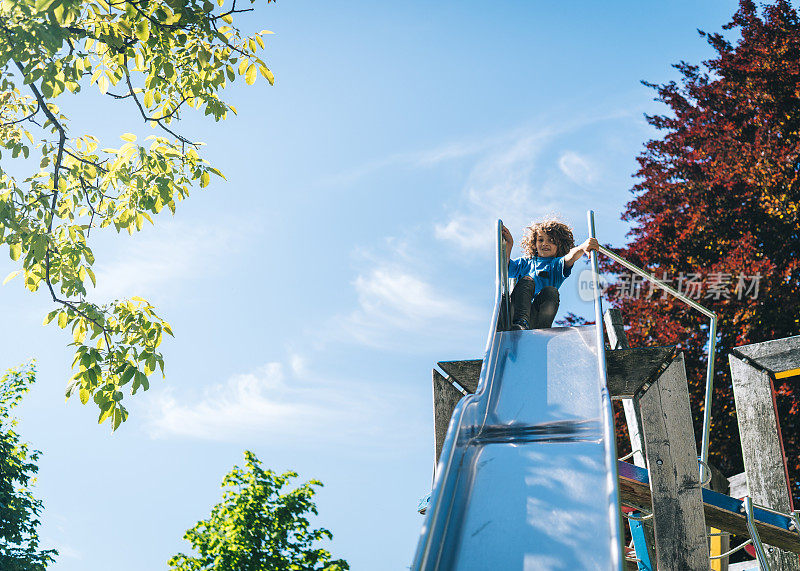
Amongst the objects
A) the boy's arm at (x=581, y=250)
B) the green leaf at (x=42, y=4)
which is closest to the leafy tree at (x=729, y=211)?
the boy's arm at (x=581, y=250)

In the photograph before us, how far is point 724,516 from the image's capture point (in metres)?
5.14

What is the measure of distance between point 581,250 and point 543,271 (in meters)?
0.50

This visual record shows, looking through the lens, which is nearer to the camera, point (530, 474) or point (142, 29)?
point (530, 474)

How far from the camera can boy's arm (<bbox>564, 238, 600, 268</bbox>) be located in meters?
6.17

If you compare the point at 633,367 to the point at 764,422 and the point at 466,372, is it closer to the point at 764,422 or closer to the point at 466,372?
Result: the point at 764,422

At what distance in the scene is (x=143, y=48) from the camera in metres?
A: 5.67

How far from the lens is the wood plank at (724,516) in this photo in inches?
195

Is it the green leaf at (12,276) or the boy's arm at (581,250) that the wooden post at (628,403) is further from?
the green leaf at (12,276)

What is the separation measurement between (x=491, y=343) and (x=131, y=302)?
3029mm

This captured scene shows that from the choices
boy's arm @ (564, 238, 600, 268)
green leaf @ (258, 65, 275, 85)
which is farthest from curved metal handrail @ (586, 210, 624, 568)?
green leaf @ (258, 65, 275, 85)

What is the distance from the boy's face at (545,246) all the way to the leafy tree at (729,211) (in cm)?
592

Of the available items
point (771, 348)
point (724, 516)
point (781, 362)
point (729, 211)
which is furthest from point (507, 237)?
point (729, 211)

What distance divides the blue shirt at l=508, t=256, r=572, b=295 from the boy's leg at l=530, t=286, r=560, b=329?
4.7 inches

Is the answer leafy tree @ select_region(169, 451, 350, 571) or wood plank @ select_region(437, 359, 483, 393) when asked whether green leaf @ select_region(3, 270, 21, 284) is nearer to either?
wood plank @ select_region(437, 359, 483, 393)
